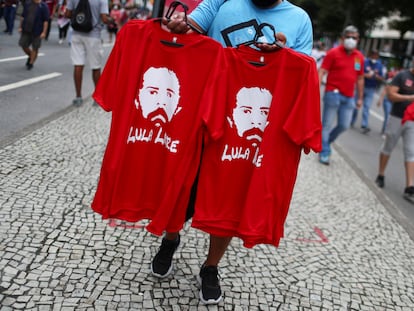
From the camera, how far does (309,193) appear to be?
531 cm

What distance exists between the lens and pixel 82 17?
675 centimetres

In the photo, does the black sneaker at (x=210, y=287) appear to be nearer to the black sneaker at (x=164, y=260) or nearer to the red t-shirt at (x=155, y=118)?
the black sneaker at (x=164, y=260)

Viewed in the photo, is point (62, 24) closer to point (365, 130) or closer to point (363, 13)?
point (365, 130)

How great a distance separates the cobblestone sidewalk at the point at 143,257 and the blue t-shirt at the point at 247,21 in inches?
59.6

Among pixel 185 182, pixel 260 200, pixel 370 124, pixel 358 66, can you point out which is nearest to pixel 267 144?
pixel 260 200

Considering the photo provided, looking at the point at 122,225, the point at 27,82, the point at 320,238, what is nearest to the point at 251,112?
the point at 122,225

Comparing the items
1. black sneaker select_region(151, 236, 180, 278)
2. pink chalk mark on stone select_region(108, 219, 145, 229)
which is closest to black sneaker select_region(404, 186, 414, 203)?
pink chalk mark on stone select_region(108, 219, 145, 229)

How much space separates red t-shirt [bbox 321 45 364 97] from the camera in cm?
696

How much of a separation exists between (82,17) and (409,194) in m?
5.11

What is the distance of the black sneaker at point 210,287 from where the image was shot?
271 cm

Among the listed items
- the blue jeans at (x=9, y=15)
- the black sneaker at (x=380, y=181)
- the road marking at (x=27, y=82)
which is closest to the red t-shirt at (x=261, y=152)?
the black sneaker at (x=380, y=181)

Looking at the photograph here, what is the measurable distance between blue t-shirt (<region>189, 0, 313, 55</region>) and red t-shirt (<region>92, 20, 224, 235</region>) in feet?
0.88

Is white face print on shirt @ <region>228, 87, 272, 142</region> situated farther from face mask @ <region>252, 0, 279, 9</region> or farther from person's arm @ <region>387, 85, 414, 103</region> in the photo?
person's arm @ <region>387, 85, 414, 103</region>

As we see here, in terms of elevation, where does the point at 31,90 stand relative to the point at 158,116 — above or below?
below
